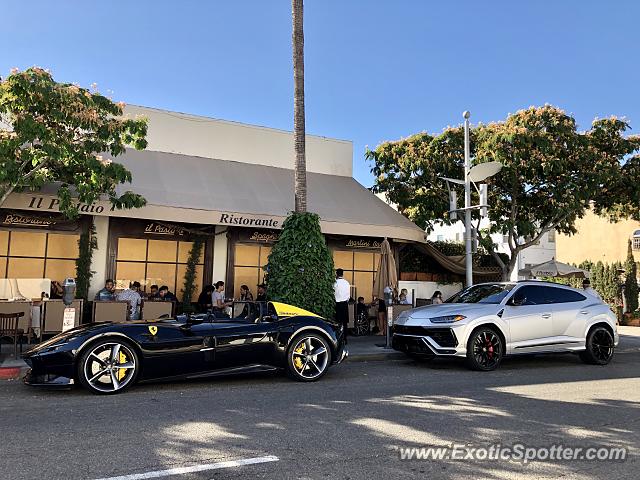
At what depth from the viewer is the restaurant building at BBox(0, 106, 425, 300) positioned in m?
13.0

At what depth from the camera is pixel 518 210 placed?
17656mm

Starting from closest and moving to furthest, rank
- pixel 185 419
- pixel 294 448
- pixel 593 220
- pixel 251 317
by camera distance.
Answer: pixel 294 448 < pixel 185 419 < pixel 251 317 < pixel 593 220

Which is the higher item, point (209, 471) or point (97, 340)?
point (97, 340)

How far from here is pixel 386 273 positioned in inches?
580

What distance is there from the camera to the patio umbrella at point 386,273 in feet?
48.0

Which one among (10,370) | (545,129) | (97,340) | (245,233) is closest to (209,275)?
(245,233)

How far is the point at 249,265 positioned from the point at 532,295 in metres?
7.88

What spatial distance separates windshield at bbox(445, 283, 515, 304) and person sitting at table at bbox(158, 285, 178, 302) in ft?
22.2

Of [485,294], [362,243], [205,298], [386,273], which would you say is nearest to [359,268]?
[362,243]

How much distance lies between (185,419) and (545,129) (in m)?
13.7

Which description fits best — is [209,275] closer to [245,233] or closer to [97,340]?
[245,233]

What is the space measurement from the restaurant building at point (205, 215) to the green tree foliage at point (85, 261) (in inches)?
6.8

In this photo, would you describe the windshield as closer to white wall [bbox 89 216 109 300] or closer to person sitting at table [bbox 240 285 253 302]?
person sitting at table [bbox 240 285 253 302]

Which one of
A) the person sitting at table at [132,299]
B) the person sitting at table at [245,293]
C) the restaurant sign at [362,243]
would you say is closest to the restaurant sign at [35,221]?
the person sitting at table at [132,299]
